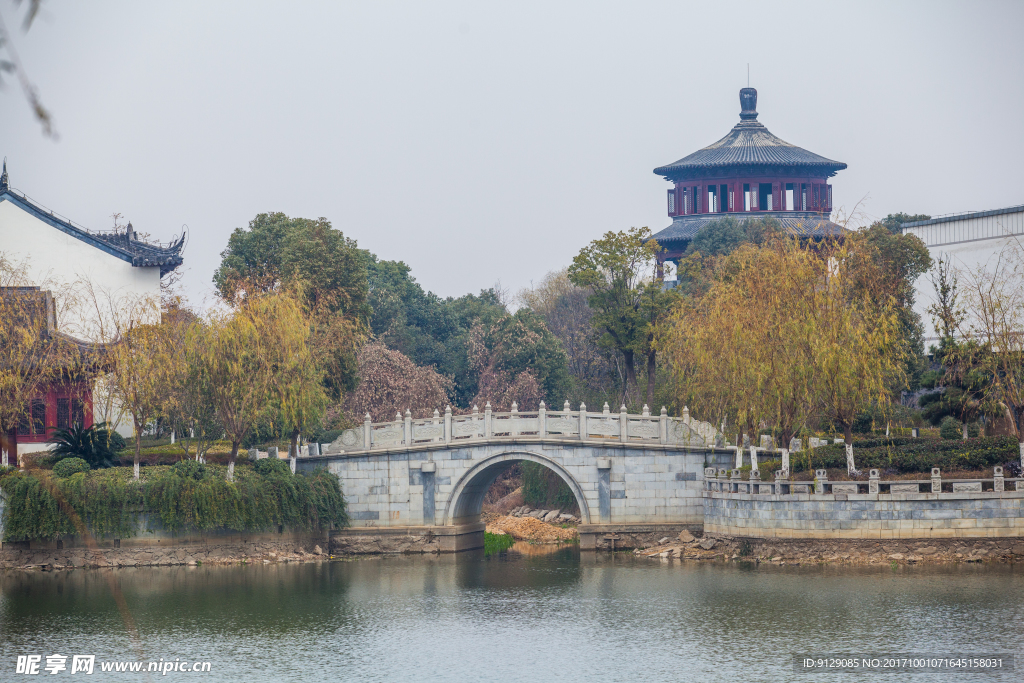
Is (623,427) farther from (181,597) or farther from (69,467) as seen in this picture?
(69,467)

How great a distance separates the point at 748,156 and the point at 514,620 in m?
38.1

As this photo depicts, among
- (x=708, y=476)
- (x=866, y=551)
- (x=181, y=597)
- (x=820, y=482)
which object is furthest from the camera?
(x=708, y=476)

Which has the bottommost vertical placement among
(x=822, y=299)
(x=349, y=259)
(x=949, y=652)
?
(x=949, y=652)

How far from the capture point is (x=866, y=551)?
25594mm

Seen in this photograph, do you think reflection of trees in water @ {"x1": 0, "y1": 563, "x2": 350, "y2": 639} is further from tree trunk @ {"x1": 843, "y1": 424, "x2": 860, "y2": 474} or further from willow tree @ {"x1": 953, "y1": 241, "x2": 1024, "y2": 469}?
willow tree @ {"x1": 953, "y1": 241, "x2": 1024, "y2": 469}

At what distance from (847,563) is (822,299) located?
5.71 m

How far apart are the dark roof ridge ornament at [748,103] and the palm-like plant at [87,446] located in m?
39.7

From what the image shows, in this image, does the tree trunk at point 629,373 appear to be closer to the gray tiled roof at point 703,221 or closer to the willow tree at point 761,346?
the willow tree at point 761,346

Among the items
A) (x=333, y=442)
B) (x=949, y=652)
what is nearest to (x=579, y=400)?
(x=333, y=442)

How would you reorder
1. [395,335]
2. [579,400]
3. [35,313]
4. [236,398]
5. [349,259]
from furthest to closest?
[395,335]
[579,400]
[349,259]
[35,313]
[236,398]

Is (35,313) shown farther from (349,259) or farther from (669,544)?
(669,544)

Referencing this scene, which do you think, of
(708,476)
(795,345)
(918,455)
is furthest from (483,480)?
(918,455)

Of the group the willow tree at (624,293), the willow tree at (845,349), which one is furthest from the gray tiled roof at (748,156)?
the willow tree at (845,349)

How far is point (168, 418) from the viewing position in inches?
1252
